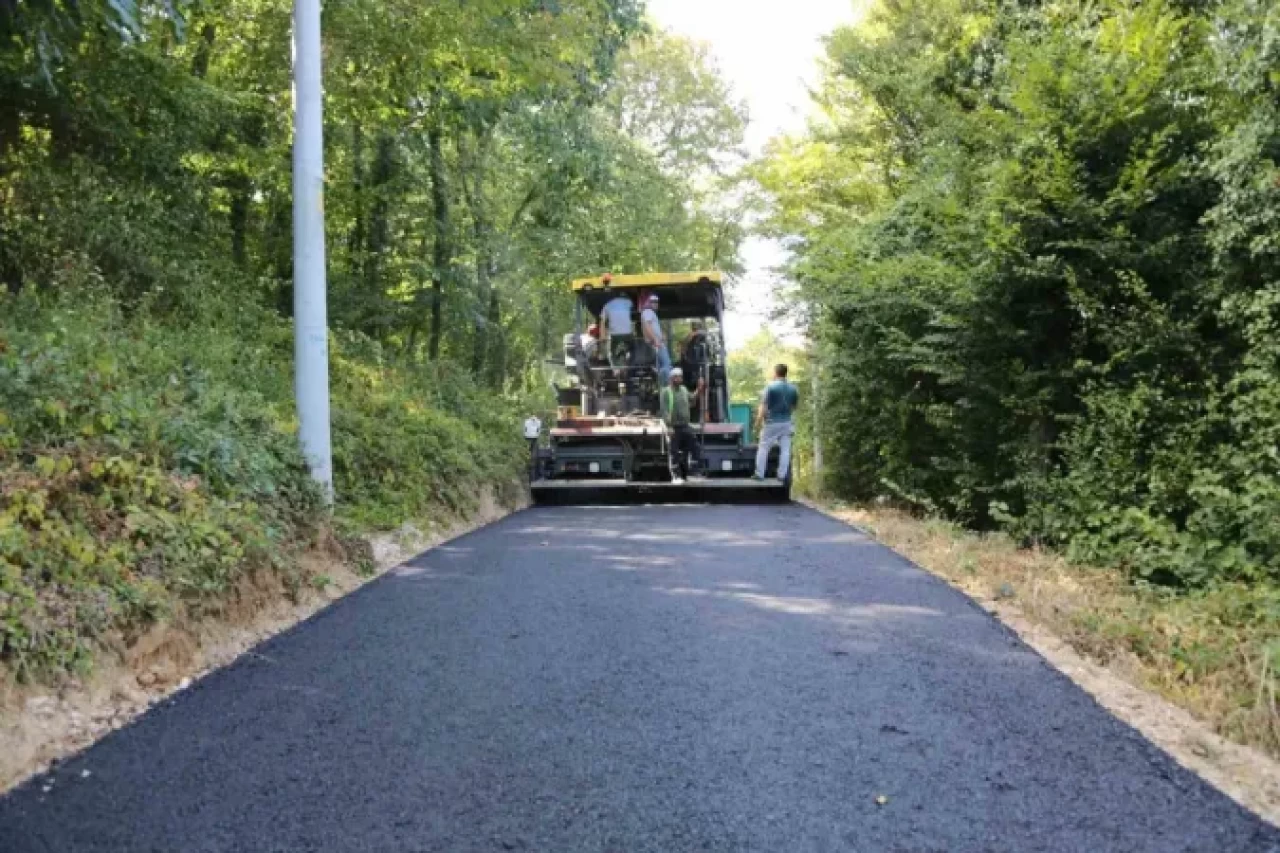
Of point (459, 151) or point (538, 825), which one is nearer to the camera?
point (538, 825)

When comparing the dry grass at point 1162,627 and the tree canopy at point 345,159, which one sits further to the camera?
the tree canopy at point 345,159

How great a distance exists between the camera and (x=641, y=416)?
13625mm

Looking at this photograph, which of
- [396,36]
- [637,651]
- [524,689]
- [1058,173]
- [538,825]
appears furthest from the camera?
[396,36]

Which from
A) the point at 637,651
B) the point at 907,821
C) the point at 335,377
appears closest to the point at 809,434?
the point at 335,377

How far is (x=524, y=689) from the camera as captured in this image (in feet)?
14.1

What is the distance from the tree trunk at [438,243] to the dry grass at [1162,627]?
486 inches

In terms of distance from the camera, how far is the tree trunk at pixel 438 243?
17.2 meters

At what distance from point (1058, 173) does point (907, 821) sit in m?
6.62

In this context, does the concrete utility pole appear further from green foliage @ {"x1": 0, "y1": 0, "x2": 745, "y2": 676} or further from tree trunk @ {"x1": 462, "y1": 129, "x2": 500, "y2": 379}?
tree trunk @ {"x1": 462, "y1": 129, "x2": 500, "y2": 379}

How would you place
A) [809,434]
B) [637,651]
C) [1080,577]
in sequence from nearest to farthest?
[637,651]
[1080,577]
[809,434]

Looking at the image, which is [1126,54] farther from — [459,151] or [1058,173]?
[459,151]

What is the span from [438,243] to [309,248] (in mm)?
10682

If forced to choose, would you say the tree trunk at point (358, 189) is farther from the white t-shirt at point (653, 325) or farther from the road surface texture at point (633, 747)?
the road surface texture at point (633, 747)

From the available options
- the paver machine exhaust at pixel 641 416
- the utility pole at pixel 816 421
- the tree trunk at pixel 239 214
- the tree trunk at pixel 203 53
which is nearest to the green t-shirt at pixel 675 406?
the paver machine exhaust at pixel 641 416
